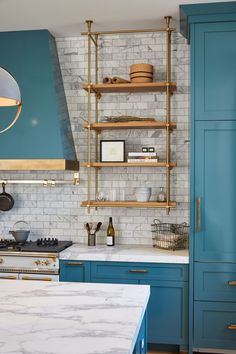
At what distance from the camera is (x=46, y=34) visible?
14.0 ft

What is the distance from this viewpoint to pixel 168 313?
151 inches

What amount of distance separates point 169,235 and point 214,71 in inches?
58.6

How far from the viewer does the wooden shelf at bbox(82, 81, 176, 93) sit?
4.08 m

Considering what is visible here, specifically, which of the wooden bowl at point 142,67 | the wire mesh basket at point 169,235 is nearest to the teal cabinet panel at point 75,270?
the wire mesh basket at point 169,235

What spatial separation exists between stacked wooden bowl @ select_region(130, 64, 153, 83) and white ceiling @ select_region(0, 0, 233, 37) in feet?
1.30

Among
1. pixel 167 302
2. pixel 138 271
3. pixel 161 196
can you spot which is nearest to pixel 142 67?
pixel 161 196

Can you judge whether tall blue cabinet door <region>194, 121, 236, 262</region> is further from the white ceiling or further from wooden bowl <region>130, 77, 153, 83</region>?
the white ceiling

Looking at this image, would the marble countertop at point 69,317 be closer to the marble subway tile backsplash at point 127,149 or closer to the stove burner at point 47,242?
the stove burner at point 47,242

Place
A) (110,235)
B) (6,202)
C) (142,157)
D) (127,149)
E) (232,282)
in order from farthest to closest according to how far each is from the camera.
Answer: (6,202)
(127,149)
(110,235)
(142,157)
(232,282)

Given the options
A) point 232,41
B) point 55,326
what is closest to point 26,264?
point 55,326

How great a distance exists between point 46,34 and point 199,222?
7.44 feet

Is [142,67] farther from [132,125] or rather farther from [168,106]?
[132,125]

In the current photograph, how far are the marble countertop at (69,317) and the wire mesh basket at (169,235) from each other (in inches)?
60.9

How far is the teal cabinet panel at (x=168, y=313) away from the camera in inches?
150
